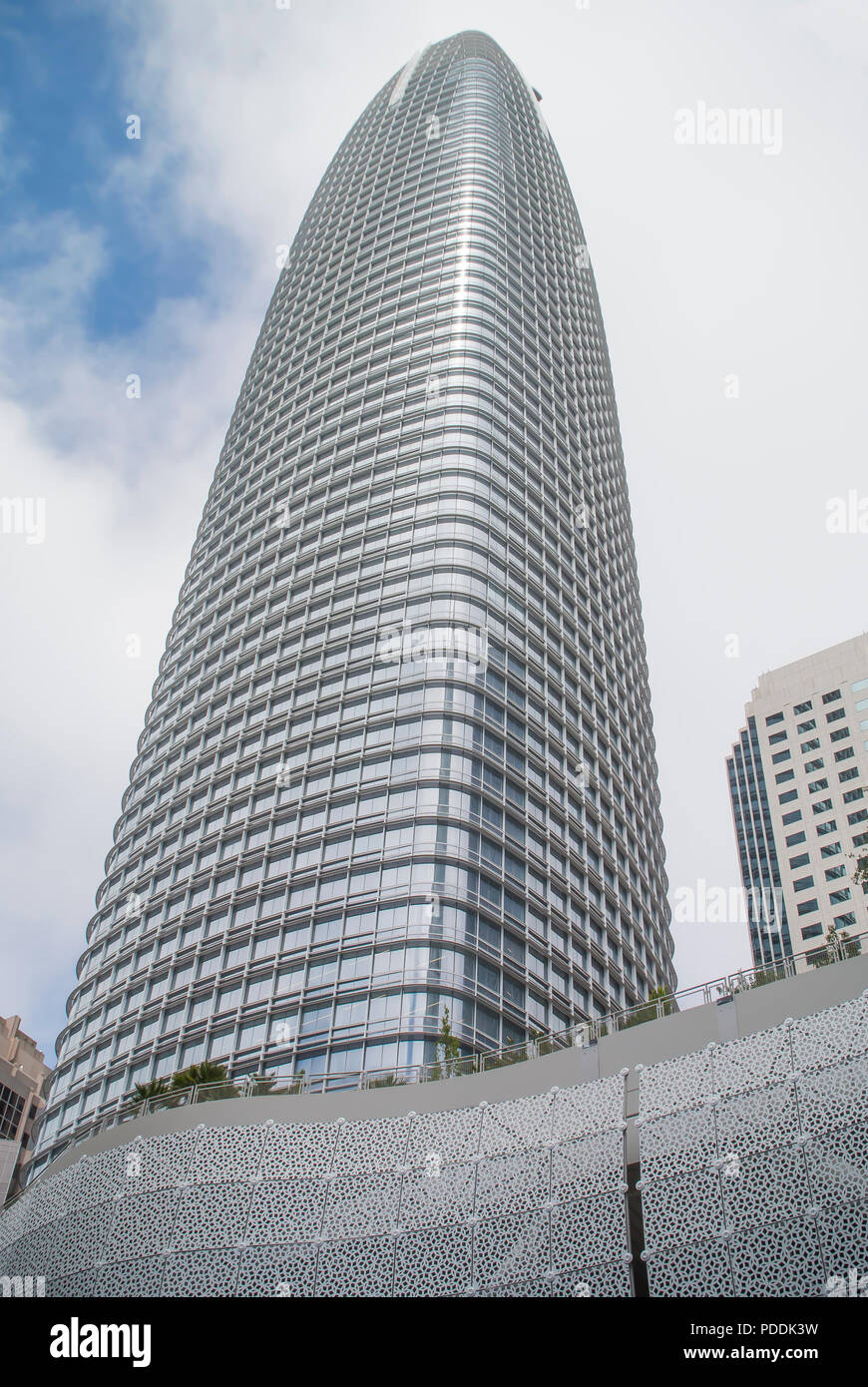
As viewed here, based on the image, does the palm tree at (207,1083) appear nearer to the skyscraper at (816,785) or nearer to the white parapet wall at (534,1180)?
the white parapet wall at (534,1180)

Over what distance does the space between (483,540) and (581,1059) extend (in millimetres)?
43978

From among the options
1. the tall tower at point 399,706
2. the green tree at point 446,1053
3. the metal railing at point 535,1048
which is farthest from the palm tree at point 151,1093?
the tall tower at point 399,706

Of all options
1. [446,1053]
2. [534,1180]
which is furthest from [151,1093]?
[534,1180]

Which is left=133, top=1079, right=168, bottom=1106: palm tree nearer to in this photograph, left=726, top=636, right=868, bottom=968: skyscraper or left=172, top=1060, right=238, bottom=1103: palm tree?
left=172, top=1060, right=238, bottom=1103: palm tree

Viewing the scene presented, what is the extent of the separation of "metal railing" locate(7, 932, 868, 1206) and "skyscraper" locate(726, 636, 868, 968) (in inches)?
2226

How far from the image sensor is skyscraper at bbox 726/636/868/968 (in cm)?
9131

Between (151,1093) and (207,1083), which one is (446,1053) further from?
(151,1093)

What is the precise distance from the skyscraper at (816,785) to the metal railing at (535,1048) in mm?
56547

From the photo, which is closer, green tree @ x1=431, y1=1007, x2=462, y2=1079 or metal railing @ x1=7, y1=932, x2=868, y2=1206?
metal railing @ x1=7, y1=932, x2=868, y2=1206

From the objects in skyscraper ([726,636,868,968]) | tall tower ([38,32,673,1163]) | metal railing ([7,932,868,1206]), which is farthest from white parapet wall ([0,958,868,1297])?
skyscraper ([726,636,868,968])

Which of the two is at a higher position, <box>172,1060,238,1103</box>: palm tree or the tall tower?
the tall tower

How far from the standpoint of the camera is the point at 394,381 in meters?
84.8

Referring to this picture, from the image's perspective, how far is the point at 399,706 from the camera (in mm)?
62750
